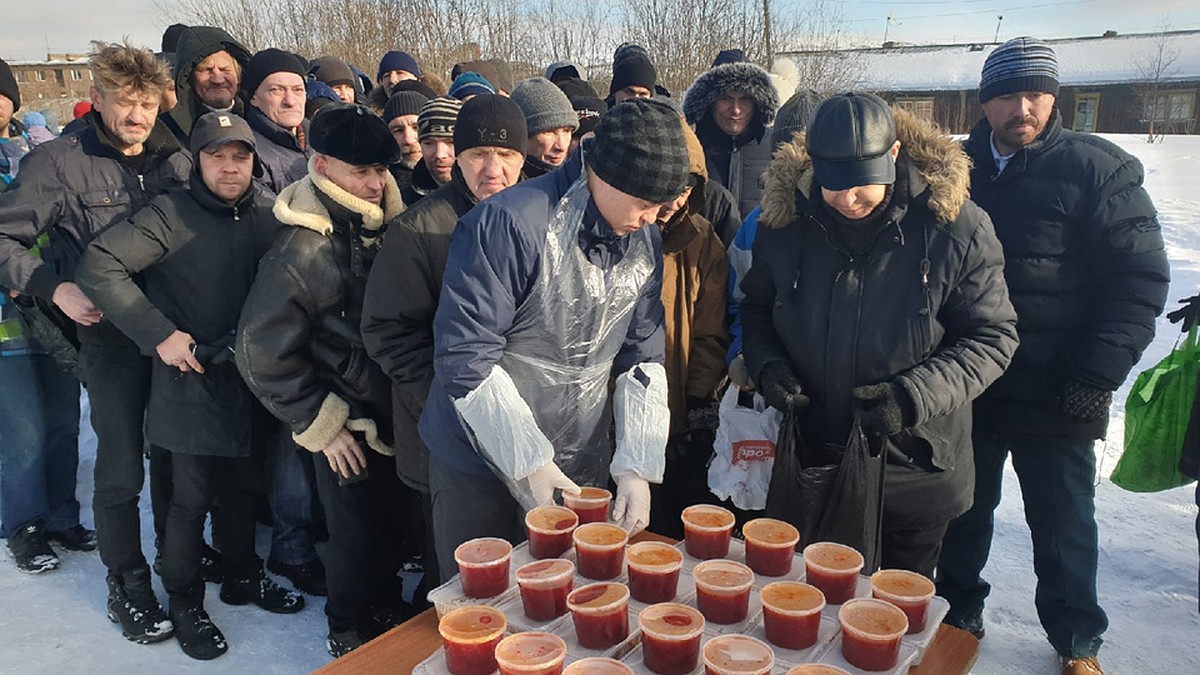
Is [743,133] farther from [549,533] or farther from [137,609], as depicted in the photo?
[137,609]

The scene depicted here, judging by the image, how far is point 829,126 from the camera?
2.00m

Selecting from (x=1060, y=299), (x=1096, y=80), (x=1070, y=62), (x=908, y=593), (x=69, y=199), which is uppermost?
(x=1070, y=62)

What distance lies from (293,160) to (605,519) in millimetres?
2712

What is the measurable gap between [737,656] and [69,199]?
3.03 meters

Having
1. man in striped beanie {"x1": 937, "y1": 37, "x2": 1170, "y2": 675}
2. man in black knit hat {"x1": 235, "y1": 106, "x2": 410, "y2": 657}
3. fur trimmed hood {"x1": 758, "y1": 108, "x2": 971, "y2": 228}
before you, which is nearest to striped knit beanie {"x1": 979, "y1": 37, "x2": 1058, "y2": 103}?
man in striped beanie {"x1": 937, "y1": 37, "x2": 1170, "y2": 675}

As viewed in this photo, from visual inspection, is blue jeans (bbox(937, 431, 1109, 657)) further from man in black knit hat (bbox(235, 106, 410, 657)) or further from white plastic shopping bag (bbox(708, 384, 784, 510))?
man in black knit hat (bbox(235, 106, 410, 657))

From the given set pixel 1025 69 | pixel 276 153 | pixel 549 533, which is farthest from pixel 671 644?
pixel 276 153

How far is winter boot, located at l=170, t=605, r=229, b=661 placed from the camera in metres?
2.83

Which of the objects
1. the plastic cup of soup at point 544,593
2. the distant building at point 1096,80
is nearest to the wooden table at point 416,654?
the plastic cup of soup at point 544,593

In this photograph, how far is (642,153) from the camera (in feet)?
5.75

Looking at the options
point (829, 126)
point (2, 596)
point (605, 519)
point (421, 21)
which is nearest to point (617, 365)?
point (605, 519)

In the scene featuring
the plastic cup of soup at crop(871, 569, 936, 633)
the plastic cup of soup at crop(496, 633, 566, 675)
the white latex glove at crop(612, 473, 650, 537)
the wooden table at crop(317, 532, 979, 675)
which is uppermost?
the plastic cup of soup at crop(496, 633, 566, 675)

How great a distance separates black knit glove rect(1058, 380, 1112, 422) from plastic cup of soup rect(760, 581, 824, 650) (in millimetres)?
1600

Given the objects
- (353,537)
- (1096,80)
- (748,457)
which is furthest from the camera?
(1096,80)
